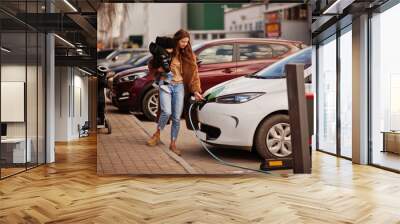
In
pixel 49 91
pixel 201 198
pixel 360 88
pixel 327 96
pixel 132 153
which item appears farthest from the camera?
pixel 327 96

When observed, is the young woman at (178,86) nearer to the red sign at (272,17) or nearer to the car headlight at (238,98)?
the car headlight at (238,98)

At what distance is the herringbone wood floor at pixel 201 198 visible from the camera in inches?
161

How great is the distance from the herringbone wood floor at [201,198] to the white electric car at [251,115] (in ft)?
1.63

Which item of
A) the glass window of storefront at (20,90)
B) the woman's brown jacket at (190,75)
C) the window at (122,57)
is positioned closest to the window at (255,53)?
the woman's brown jacket at (190,75)

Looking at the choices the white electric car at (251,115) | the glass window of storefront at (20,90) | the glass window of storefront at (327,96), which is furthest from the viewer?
the glass window of storefront at (327,96)

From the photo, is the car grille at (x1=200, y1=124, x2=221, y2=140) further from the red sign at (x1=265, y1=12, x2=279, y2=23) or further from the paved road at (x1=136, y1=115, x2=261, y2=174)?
the red sign at (x1=265, y1=12, x2=279, y2=23)

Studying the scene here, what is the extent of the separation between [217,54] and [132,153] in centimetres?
174

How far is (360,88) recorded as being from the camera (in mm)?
7758

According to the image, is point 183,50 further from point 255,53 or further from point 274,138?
→ point 274,138

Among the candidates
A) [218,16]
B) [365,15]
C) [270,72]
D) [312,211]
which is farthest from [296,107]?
[365,15]

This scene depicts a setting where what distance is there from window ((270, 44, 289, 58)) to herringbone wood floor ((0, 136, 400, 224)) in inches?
65.7

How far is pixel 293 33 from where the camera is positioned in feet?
20.7

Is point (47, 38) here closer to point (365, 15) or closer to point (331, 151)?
point (365, 15)

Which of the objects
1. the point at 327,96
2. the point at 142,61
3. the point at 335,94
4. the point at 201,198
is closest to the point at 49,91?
the point at 142,61
